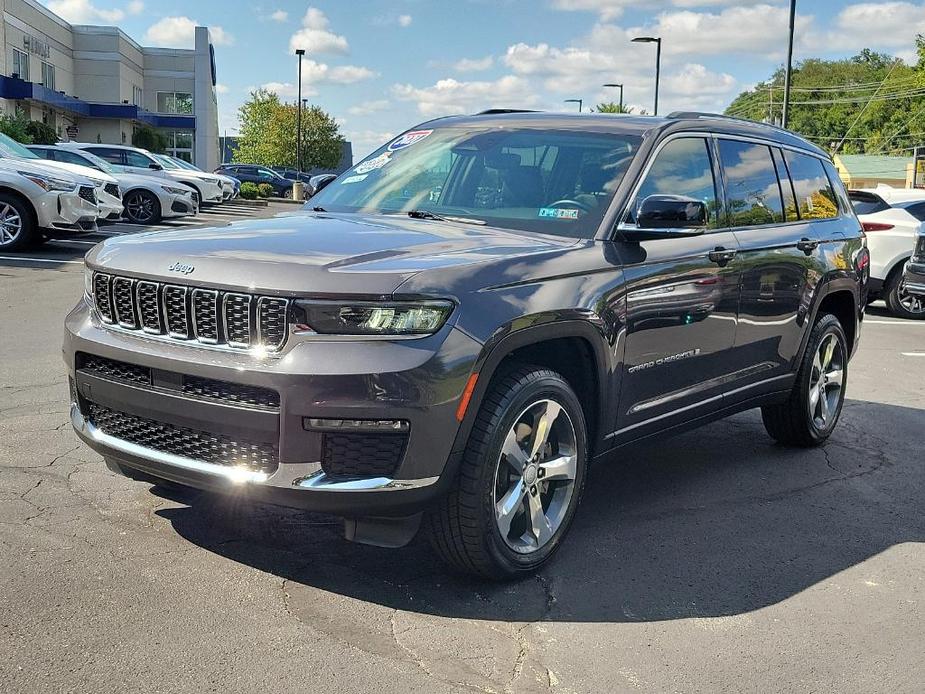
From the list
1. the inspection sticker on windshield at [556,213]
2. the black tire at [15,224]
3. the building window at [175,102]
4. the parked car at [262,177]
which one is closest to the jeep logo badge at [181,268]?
the inspection sticker on windshield at [556,213]

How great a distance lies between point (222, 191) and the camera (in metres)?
31.9

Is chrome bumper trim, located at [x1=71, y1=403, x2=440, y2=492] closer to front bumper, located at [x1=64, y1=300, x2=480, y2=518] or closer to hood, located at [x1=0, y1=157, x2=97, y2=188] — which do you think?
front bumper, located at [x1=64, y1=300, x2=480, y2=518]

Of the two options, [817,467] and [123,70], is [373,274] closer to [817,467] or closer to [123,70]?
[817,467]

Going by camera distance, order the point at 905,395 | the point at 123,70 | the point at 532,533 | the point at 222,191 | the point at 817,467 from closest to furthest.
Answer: the point at 532,533 → the point at 817,467 → the point at 905,395 → the point at 222,191 → the point at 123,70

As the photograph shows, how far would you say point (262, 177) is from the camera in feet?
179

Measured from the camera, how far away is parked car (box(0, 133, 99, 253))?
13.8m

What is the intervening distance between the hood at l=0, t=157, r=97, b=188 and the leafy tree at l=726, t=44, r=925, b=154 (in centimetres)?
7918

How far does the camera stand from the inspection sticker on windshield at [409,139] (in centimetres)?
557

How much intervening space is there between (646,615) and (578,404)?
2.81 feet

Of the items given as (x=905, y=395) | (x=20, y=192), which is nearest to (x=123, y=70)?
(x=20, y=192)

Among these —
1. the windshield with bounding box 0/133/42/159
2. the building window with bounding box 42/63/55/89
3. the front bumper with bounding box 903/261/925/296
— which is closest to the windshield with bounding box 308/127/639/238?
the front bumper with bounding box 903/261/925/296

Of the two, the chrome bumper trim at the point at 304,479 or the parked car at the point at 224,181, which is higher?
the parked car at the point at 224,181

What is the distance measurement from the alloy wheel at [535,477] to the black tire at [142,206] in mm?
19534

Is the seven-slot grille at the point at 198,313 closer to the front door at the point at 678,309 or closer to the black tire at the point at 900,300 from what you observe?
the front door at the point at 678,309
